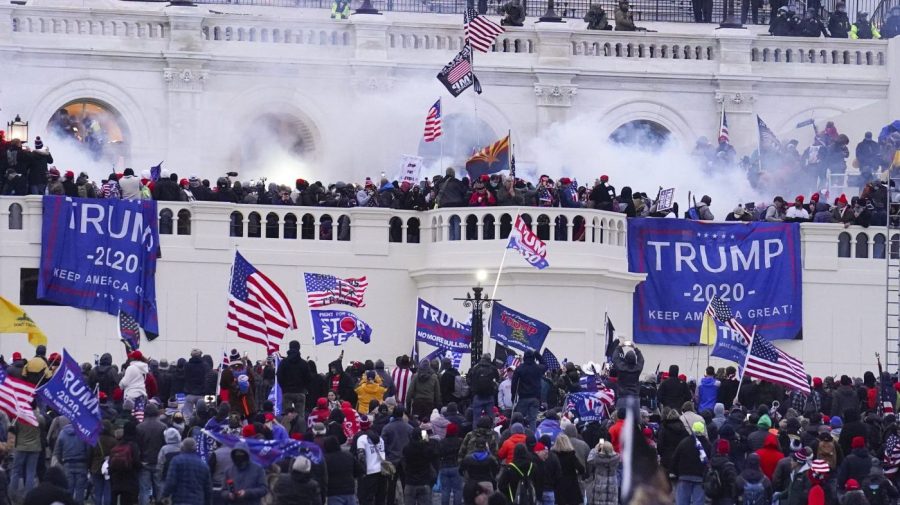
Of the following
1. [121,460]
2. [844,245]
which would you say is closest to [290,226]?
[844,245]

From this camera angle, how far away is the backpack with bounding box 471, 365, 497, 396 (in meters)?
40.1

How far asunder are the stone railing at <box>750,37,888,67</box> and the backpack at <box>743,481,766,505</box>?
26.8 metres

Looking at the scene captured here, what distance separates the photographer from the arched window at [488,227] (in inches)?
1980

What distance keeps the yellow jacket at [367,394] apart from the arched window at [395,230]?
9.13m

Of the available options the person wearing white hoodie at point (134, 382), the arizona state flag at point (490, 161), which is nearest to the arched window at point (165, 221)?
the arizona state flag at point (490, 161)

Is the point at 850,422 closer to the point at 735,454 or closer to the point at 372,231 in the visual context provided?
the point at 735,454

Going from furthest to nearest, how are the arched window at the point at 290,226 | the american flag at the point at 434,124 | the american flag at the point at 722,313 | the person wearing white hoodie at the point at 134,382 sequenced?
the american flag at the point at 434,124 → the arched window at the point at 290,226 → the american flag at the point at 722,313 → the person wearing white hoodie at the point at 134,382

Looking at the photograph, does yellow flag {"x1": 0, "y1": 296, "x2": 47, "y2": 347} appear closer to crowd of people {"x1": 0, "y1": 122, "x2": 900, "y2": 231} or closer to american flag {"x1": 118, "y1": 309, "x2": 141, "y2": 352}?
american flag {"x1": 118, "y1": 309, "x2": 141, "y2": 352}

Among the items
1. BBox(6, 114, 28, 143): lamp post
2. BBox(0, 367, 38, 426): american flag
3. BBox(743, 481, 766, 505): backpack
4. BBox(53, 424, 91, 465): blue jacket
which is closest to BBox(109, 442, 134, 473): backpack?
BBox(53, 424, 91, 465): blue jacket

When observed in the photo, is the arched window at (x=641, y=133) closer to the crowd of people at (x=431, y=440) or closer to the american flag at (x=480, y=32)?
the american flag at (x=480, y=32)

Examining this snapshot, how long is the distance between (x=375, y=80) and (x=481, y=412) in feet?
Result: 64.7

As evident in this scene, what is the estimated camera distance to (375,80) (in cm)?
5878

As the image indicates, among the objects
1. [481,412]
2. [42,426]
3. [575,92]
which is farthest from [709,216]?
[42,426]

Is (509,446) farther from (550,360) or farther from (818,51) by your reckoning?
(818,51)
